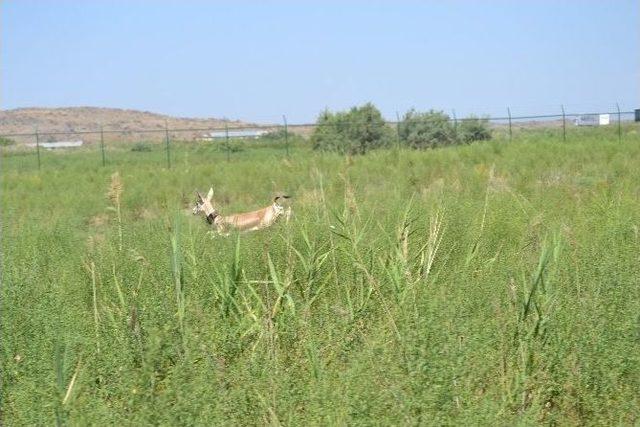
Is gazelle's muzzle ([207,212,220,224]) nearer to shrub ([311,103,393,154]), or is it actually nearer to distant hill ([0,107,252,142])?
shrub ([311,103,393,154])

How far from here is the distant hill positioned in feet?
337

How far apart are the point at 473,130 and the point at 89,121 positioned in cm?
7567

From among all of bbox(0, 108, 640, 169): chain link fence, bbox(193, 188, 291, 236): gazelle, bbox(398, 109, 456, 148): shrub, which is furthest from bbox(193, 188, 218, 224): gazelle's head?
bbox(398, 109, 456, 148): shrub

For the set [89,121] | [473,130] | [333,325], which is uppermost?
[89,121]

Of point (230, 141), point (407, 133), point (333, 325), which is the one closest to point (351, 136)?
point (407, 133)

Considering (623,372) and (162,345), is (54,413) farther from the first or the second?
(623,372)

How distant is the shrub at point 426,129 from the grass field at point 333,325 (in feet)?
94.5

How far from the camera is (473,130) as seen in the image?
132 ft

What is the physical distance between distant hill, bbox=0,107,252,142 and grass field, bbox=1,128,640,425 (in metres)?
88.8

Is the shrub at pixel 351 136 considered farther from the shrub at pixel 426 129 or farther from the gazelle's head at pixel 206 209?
the gazelle's head at pixel 206 209

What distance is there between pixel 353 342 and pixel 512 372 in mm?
1039

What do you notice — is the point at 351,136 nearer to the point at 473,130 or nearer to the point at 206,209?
the point at 473,130

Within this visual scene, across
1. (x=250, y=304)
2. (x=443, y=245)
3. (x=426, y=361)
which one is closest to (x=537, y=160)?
(x=443, y=245)

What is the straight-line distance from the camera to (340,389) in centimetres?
562
